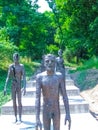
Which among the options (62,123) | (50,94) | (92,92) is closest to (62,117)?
(62,123)

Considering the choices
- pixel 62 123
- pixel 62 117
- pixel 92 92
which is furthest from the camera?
pixel 92 92

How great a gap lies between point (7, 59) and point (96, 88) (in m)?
8.69

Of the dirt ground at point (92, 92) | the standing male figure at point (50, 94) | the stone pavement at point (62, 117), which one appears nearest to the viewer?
the standing male figure at point (50, 94)

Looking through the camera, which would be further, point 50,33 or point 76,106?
point 50,33

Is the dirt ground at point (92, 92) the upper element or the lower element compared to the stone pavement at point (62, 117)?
upper

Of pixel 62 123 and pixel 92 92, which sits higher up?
pixel 92 92

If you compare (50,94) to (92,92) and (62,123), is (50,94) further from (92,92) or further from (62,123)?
(92,92)

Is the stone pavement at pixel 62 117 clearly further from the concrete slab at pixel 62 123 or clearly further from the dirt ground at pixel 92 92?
the dirt ground at pixel 92 92

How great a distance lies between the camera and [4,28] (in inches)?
1132

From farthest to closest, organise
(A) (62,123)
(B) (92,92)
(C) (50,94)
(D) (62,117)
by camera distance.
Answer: (B) (92,92) < (D) (62,117) < (A) (62,123) < (C) (50,94)

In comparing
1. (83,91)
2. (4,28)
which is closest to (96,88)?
(83,91)

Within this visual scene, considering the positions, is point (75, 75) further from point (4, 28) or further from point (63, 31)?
point (63, 31)

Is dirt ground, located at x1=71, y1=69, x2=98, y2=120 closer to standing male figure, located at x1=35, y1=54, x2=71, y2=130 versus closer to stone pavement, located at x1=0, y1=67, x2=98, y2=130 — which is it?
stone pavement, located at x1=0, y1=67, x2=98, y2=130

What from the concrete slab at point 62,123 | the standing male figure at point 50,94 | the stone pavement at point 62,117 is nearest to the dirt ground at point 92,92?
the stone pavement at point 62,117
